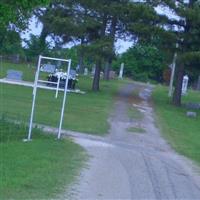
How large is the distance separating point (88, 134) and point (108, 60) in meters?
26.4

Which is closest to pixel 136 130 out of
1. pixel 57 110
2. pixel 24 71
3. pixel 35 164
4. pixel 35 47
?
pixel 57 110

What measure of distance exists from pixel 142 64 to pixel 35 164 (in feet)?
312

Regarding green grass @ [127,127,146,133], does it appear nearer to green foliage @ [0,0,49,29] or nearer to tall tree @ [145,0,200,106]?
green foliage @ [0,0,49,29]

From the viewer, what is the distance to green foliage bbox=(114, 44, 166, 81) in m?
107

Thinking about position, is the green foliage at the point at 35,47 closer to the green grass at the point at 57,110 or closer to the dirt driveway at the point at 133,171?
the green grass at the point at 57,110

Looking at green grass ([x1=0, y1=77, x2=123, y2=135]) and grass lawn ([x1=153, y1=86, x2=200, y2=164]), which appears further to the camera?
green grass ([x1=0, y1=77, x2=123, y2=135])

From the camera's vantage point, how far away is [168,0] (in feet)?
141

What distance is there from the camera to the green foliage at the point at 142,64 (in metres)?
107

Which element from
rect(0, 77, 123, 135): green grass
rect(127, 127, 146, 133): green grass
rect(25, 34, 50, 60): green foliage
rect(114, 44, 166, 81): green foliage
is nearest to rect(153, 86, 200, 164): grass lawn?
rect(127, 127, 146, 133): green grass

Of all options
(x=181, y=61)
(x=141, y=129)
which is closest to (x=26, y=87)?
(x=181, y=61)

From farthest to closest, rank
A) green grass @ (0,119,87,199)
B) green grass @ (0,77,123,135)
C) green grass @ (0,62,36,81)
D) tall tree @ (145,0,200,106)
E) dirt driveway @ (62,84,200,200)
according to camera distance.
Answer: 1. green grass @ (0,62,36,81)
2. tall tree @ (145,0,200,106)
3. green grass @ (0,77,123,135)
4. dirt driveway @ (62,84,200,200)
5. green grass @ (0,119,87,199)

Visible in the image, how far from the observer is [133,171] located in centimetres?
1461

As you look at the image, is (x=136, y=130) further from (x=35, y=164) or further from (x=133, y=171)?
(x=35, y=164)

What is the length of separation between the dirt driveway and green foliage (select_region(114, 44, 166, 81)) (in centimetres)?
8339
